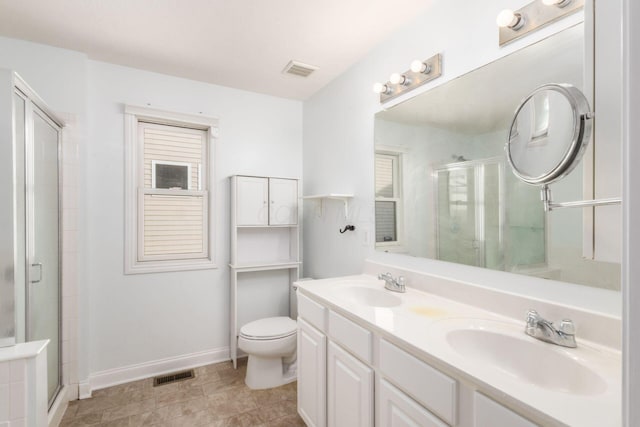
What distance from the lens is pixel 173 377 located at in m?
2.46

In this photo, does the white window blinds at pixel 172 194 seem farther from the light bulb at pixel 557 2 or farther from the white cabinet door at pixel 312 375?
the light bulb at pixel 557 2

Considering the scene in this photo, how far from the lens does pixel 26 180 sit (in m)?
1.52

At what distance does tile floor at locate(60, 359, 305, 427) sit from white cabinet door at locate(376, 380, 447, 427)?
96 cm

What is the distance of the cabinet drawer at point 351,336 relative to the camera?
50.9 inches

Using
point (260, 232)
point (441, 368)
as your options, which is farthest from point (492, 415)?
point (260, 232)

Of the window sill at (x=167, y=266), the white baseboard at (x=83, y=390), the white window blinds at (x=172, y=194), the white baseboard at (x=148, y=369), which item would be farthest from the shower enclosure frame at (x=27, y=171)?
the window sill at (x=167, y=266)

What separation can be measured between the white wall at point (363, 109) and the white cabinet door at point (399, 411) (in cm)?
86

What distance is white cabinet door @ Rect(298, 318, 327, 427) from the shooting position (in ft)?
5.32

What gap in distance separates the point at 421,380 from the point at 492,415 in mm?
245

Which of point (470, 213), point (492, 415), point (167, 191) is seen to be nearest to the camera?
point (492, 415)

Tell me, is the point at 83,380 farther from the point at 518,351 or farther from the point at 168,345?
the point at 518,351

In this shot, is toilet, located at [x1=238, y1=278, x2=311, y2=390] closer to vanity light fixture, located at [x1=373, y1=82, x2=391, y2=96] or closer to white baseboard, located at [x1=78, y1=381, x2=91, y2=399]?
white baseboard, located at [x1=78, y1=381, x2=91, y2=399]

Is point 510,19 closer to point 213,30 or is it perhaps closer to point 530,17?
point 530,17

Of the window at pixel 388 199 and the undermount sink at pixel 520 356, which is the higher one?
the window at pixel 388 199
